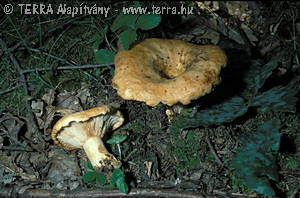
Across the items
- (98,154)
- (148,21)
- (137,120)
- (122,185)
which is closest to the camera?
(122,185)

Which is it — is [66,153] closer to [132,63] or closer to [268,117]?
[132,63]

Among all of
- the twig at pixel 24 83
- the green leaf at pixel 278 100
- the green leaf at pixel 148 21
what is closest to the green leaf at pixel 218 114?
the green leaf at pixel 278 100

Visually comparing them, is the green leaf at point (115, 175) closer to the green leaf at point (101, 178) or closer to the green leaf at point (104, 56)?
the green leaf at point (101, 178)

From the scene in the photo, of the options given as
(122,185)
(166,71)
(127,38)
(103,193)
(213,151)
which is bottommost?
(103,193)

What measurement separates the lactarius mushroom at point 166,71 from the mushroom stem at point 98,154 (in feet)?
2.38

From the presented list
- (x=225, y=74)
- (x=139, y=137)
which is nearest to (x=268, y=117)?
(x=225, y=74)

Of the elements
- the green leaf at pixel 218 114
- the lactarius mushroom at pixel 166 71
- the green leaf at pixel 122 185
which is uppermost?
the lactarius mushroom at pixel 166 71

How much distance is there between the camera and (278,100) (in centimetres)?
274

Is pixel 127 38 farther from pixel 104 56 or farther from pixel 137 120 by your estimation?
pixel 137 120

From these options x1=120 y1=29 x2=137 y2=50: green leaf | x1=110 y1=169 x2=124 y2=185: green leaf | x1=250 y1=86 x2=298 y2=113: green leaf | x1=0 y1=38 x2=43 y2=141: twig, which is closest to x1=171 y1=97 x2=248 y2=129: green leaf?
x1=250 y1=86 x2=298 y2=113: green leaf

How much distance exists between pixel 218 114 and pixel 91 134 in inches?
59.9

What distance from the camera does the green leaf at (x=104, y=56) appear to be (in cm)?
345

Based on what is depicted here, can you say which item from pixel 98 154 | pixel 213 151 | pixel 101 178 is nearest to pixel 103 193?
pixel 101 178

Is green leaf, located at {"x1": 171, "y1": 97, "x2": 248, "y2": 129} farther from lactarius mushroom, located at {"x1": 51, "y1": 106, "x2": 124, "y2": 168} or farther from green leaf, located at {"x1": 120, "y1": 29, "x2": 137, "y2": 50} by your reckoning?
green leaf, located at {"x1": 120, "y1": 29, "x2": 137, "y2": 50}
